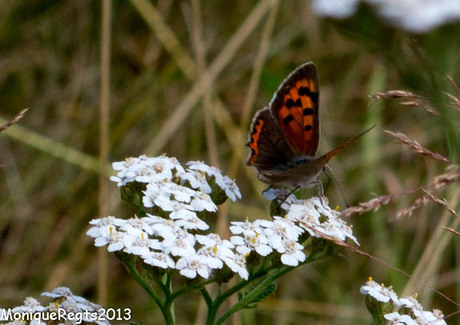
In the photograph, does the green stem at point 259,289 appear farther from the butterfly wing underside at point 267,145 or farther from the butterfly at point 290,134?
the butterfly wing underside at point 267,145

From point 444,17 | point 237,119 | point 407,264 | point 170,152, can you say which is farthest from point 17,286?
point 444,17

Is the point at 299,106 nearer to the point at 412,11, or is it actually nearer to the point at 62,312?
the point at 62,312

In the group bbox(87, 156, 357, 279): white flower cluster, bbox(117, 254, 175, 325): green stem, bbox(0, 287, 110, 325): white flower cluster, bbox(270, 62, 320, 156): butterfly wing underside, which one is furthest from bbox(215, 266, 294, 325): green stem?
bbox(270, 62, 320, 156): butterfly wing underside

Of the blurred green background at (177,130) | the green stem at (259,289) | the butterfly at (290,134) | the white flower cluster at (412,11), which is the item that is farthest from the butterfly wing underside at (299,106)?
the blurred green background at (177,130)

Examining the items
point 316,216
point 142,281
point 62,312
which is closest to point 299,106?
point 316,216

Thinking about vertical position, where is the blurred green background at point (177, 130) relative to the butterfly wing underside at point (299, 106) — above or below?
above
